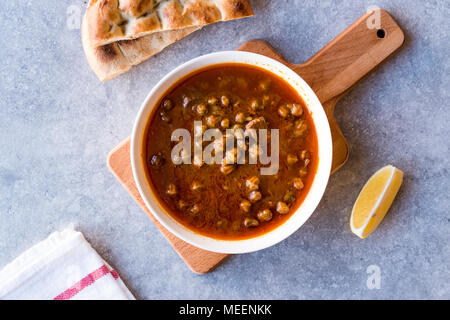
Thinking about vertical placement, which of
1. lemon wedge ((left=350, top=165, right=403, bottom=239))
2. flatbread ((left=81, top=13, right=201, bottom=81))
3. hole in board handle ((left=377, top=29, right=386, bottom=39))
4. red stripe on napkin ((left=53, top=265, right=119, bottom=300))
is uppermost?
flatbread ((left=81, top=13, right=201, bottom=81))

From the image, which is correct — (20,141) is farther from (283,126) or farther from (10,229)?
(283,126)

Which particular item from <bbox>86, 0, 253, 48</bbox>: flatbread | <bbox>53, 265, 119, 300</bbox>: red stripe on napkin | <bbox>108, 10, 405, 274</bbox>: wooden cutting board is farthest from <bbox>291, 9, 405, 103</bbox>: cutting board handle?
<bbox>53, 265, 119, 300</bbox>: red stripe on napkin

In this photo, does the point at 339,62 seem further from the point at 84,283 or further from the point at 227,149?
the point at 84,283

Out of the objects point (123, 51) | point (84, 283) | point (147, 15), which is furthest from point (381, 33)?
point (84, 283)

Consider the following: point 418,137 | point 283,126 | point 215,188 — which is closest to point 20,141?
point 215,188

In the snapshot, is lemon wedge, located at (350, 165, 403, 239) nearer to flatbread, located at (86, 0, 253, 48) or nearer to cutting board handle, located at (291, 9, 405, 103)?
cutting board handle, located at (291, 9, 405, 103)
